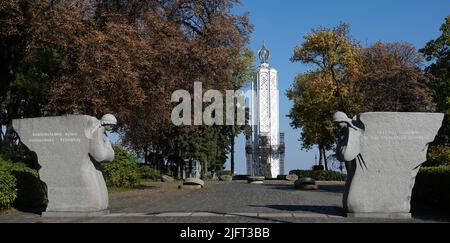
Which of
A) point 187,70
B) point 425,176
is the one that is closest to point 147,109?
point 187,70

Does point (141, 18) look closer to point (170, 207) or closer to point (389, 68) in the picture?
point (170, 207)

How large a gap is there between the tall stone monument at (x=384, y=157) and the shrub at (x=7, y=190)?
28.8ft

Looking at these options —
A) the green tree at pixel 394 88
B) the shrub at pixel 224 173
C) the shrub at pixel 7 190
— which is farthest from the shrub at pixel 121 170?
the shrub at pixel 224 173

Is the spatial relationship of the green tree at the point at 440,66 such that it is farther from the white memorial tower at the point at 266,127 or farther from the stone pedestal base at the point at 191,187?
the white memorial tower at the point at 266,127

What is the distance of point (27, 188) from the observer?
1673cm

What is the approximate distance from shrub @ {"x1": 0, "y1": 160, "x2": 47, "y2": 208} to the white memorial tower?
38.2 m

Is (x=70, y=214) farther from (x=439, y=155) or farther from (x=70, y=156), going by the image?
(x=439, y=155)

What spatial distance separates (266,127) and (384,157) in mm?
41705

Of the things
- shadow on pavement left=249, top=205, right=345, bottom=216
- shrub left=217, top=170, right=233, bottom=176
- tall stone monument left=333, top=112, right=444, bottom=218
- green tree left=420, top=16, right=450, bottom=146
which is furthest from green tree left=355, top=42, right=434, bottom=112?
shrub left=217, top=170, right=233, bottom=176

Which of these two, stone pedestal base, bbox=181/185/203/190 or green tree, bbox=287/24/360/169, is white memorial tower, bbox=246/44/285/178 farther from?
stone pedestal base, bbox=181/185/203/190

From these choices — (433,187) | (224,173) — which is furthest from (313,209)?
(224,173)

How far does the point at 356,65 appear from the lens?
132ft
